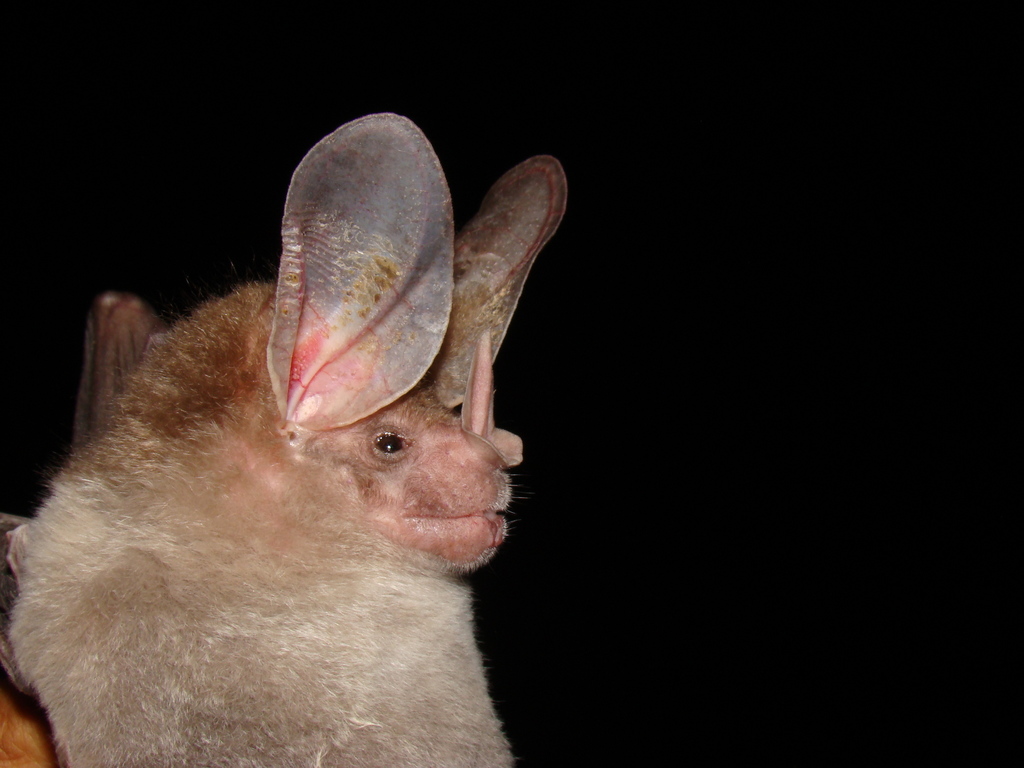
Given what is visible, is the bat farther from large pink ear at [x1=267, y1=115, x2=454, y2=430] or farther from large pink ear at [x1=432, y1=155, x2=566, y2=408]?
large pink ear at [x1=432, y1=155, x2=566, y2=408]

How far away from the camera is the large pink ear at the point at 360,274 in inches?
38.8

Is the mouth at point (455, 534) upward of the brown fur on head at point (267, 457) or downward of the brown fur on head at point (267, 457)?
downward

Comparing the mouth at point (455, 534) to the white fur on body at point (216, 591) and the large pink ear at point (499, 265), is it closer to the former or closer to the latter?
the white fur on body at point (216, 591)

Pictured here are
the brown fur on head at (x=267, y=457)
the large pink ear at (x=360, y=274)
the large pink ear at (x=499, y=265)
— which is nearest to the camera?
the large pink ear at (x=360, y=274)

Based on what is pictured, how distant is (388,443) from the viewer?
4.00ft

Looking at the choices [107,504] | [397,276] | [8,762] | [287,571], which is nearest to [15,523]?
[107,504]

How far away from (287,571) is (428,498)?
0.24m

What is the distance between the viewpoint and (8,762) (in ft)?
4.47

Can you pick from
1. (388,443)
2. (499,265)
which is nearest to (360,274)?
(388,443)

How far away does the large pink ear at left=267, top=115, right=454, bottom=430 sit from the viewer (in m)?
0.99

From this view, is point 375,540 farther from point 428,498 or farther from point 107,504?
point 107,504

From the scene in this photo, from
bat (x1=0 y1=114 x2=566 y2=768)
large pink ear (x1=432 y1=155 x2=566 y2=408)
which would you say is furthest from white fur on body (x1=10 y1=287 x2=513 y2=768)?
large pink ear (x1=432 y1=155 x2=566 y2=408)

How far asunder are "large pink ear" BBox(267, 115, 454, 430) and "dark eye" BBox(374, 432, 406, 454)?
8 cm

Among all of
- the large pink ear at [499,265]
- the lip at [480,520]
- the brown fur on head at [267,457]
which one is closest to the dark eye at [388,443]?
the brown fur on head at [267,457]
